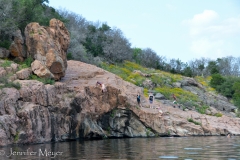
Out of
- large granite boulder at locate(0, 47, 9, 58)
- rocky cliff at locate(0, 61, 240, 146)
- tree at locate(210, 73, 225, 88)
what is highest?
tree at locate(210, 73, 225, 88)

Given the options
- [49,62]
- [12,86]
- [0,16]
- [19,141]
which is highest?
[0,16]

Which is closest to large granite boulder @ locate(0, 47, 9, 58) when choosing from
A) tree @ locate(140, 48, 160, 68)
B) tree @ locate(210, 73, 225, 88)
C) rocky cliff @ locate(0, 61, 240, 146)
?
rocky cliff @ locate(0, 61, 240, 146)

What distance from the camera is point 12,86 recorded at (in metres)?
30.8

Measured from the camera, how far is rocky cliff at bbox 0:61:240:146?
1156 inches

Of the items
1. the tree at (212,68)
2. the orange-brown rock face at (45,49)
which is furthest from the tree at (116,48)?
the orange-brown rock face at (45,49)

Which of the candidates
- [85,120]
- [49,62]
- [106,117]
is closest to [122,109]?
[106,117]

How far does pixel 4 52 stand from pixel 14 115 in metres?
10.5

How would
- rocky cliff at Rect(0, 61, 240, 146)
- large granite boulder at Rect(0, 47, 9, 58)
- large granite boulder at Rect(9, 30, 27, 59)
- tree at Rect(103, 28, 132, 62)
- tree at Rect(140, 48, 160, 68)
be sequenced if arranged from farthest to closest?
tree at Rect(140, 48, 160, 68), tree at Rect(103, 28, 132, 62), large granite boulder at Rect(9, 30, 27, 59), large granite boulder at Rect(0, 47, 9, 58), rocky cliff at Rect(0, 61, 240, 146)

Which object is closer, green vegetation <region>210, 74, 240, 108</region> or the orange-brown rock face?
the orange-brown rock face

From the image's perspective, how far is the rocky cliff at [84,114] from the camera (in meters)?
29.4

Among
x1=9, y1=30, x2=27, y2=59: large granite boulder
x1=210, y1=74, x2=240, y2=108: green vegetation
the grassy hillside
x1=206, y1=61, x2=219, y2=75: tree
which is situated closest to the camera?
x1=9, y1=30, x2=27, y2=59: large granite boulder

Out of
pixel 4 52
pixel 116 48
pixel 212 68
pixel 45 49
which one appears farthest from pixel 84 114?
pixel 212 68

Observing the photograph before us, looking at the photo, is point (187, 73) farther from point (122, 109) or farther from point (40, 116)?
point (40, 116)

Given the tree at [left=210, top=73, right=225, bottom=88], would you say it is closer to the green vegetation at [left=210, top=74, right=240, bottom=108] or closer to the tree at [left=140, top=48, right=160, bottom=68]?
the green vegetation at [left=210, top=74, right=240, bottom=108]
